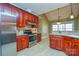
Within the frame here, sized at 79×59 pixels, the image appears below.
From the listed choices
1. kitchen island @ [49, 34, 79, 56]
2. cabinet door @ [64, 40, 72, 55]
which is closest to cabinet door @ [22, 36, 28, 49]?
kitchen island @ [49, 34, 79, 56]

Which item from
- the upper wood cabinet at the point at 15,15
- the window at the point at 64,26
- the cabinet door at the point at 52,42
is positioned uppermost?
the upper wood cabinet at the point at 15,15

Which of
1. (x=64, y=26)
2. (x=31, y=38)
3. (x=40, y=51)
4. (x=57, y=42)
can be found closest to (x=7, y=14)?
(x=31, y=38)

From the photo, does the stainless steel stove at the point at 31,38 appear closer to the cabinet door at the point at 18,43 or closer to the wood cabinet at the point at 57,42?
the cabinet door at the point at 18,43

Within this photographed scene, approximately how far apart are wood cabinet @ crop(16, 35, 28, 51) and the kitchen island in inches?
28.4

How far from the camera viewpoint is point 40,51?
2.84 m

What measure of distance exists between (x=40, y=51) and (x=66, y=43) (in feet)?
2.95

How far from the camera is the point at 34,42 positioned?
3039 millimetres

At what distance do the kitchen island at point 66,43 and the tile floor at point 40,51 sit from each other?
0.20 m

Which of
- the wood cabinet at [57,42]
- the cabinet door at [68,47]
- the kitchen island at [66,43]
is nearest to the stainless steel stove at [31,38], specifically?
the kitchen island at [66,43]

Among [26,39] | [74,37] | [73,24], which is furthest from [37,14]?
[74,37]

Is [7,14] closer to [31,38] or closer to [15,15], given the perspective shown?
[15,15]

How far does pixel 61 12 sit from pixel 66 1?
30cm

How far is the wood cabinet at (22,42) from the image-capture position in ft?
9.43

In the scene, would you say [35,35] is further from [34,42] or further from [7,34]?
[7,34]
